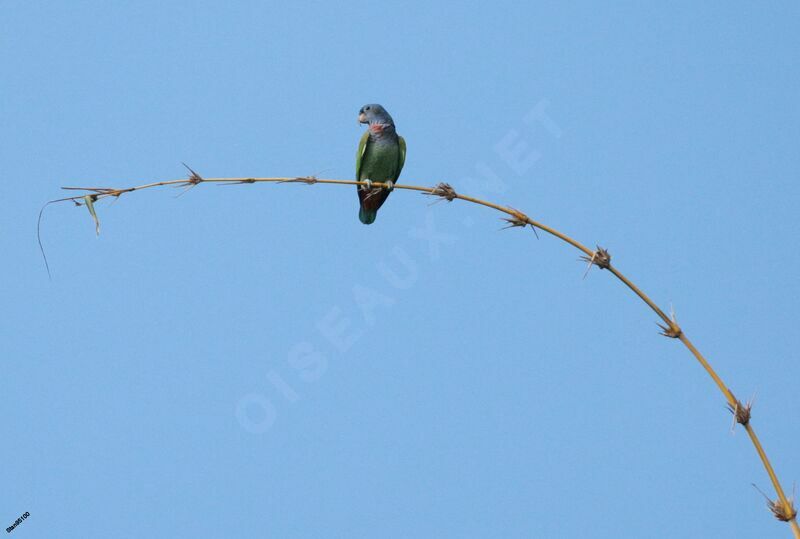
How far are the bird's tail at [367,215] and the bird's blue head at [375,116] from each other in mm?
943

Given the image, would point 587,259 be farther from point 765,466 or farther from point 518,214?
point 765,466

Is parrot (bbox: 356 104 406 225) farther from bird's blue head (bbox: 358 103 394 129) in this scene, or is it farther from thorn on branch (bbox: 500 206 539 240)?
thorn on branch (bbox: 500 206 539 240)

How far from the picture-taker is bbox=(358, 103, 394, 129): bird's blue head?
9.86 metres

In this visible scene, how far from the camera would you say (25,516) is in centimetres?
513

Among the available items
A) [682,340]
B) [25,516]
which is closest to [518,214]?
[682,340]

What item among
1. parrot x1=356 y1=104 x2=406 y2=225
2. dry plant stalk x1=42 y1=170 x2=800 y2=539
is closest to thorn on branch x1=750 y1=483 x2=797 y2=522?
dry plant stalk x1=42 y1=170 x2=800 y2=539

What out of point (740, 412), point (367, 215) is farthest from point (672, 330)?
point (367, 215)

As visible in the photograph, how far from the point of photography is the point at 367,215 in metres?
9.68

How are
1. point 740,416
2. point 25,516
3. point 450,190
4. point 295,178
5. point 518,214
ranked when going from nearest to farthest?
point 740,416
point 518,214
point 450,190
point 295,178
point 25,516

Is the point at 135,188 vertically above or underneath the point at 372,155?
underneath

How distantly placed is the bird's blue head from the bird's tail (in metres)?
0.94

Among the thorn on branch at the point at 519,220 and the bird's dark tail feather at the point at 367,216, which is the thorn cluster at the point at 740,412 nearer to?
the thorn on branch at the point at 519,220

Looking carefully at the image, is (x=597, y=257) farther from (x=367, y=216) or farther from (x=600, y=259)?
(x=367, y=216)

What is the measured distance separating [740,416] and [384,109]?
313 inches
